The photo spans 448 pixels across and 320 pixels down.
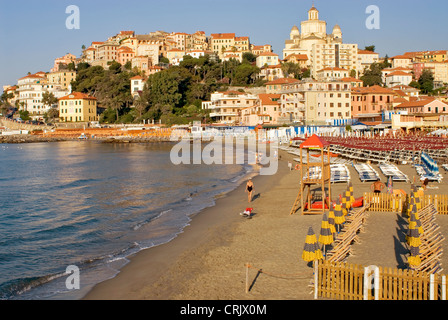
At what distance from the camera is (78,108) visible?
11975cm

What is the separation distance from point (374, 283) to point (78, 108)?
11963 centimetres

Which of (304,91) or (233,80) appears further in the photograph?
(233,80)

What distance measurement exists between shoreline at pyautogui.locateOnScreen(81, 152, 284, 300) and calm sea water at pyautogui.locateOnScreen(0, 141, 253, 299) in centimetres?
49

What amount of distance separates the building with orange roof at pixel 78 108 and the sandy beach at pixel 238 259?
107m

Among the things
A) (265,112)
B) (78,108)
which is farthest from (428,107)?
(78,108)

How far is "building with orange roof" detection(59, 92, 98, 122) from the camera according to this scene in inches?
4707

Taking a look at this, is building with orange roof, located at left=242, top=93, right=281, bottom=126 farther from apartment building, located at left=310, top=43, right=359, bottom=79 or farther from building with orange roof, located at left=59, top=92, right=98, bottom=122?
building with orange roof, located at left=59, top=92, right=98, bottom=122

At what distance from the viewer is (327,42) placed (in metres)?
124

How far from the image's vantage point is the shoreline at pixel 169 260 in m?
11.3

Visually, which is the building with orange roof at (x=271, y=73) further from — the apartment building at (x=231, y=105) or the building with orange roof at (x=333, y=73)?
the apartment building at (x=231, y=105)

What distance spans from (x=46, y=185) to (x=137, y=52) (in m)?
117

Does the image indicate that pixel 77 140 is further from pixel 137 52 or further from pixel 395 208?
pixel 395 208
